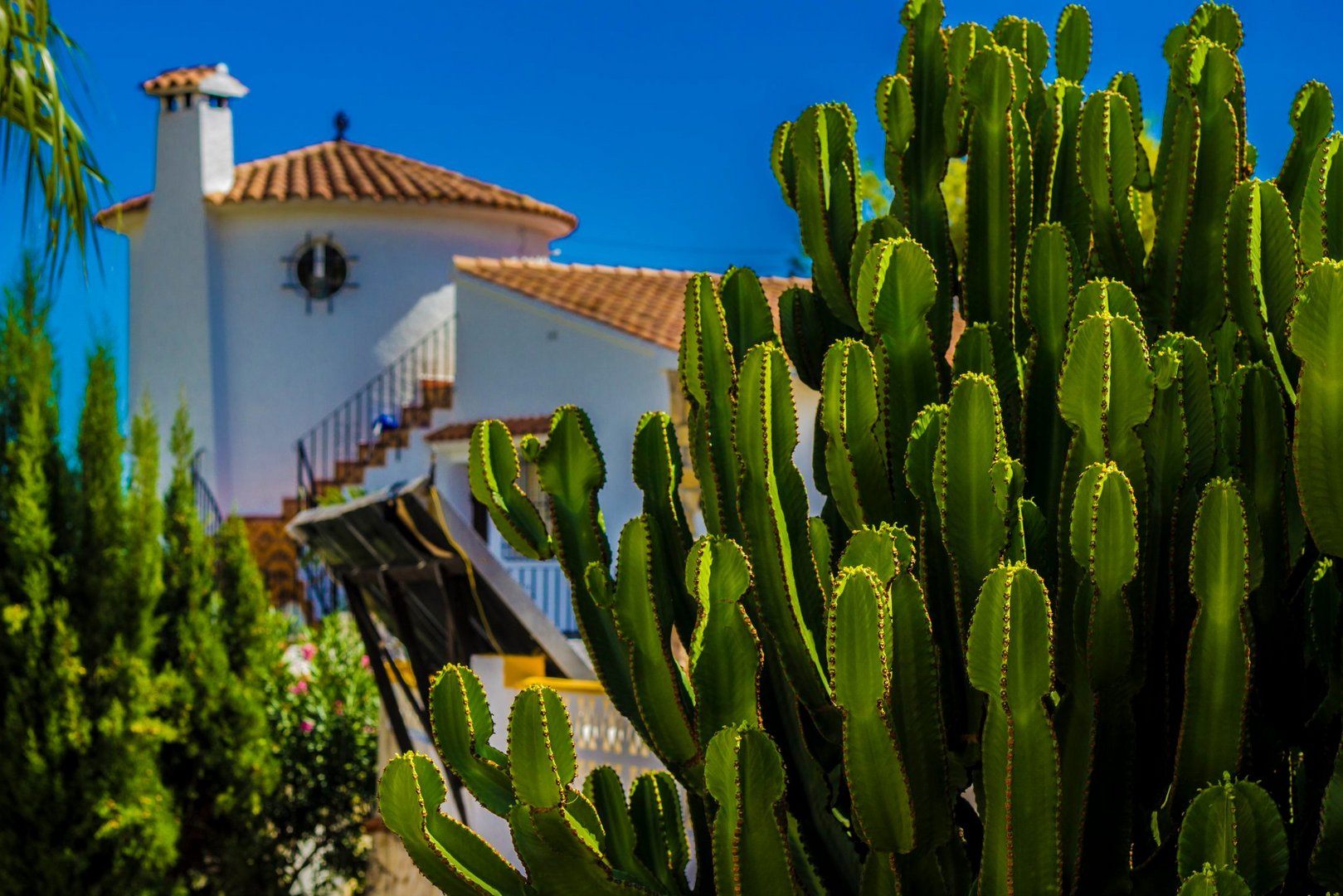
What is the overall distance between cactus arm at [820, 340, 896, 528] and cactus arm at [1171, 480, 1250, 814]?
28.6 inches

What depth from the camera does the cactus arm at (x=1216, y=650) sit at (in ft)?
9.44

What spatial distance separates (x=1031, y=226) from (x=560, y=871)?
1.94 metres

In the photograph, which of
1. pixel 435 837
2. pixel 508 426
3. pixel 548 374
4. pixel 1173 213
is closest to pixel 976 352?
pixel 1173 213

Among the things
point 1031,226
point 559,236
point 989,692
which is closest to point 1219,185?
point 1031,226

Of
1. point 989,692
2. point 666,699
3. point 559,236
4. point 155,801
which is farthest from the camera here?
point 559,236

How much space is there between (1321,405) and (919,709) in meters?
0.95

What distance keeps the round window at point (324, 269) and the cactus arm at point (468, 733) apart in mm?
25036

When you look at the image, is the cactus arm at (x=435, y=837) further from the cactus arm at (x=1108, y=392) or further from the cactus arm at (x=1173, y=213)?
the cactus arm at (x=1173, y=213)

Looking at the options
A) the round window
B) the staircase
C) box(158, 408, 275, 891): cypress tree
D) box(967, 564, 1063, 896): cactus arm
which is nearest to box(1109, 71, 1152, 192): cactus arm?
box(967, 564, 1063, 896): cactus arm

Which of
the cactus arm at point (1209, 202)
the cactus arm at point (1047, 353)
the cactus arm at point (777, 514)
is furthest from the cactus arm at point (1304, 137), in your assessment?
the cactus arm at point (777, 514)

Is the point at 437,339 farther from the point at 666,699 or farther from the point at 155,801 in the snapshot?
the point at 666,699

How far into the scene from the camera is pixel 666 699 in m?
3.52

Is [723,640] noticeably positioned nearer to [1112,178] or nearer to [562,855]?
[562,855]

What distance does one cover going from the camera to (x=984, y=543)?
3.15 meters
